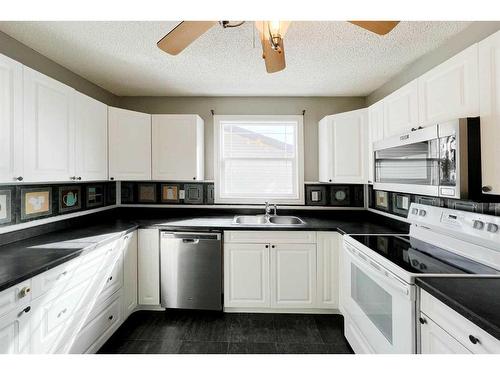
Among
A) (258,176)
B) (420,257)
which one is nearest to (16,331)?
(420,257)

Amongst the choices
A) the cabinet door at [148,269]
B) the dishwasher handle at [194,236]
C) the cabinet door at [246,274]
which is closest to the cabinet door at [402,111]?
the cabinet door at [246,274]

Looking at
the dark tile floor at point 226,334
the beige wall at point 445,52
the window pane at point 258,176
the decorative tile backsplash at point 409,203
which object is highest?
the beige wall at point 445,52

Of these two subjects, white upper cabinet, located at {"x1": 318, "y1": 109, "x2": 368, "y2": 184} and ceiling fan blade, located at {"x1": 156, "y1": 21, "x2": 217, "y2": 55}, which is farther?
white upper cabinet, located at {"x1": 318, "y1": 109, "x2": 368, "y2": 184}

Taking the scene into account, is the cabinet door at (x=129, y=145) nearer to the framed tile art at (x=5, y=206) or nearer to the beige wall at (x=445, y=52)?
the framed tile art at (x=5, y=206)

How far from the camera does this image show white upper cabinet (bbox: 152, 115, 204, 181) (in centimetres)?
273

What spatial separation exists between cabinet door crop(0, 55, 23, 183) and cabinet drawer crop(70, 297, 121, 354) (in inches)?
41.8

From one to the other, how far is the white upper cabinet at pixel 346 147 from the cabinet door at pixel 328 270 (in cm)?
61

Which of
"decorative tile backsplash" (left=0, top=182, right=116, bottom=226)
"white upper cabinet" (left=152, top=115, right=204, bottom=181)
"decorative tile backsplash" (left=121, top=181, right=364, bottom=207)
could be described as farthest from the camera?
"decorative tile backsplash" (left=121, top=181, right=364, bottom=207)

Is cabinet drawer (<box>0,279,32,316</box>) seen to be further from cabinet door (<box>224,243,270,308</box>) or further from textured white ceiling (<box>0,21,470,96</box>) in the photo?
textured white ceiling (<box>0,21,470,96</box>)

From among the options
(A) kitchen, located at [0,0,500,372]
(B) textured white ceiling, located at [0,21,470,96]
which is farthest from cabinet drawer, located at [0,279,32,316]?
(B) textured white ceiling, located at [0,21,470,96]

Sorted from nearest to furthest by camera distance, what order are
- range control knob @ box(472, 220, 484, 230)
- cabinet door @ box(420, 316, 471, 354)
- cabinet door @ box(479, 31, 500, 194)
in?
cabinet door @ box(420, 316, 471, 354) < cabinet door @ box(479, 31, 500, 194) < range control knob @ box(472, 220, 484, 230)

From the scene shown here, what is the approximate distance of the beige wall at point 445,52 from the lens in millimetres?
1575

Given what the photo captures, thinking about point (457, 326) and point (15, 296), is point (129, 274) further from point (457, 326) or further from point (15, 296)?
point (457, 326)
